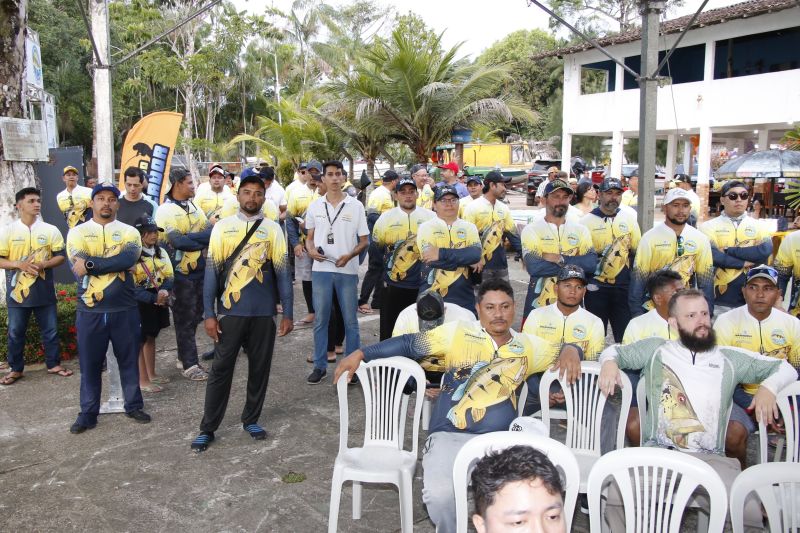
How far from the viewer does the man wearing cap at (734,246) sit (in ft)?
20.6

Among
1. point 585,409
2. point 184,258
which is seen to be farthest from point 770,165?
point 184,258

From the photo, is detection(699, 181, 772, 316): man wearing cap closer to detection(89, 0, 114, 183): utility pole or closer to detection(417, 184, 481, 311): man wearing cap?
detection(417, 184, 481, 311): man wearing cap

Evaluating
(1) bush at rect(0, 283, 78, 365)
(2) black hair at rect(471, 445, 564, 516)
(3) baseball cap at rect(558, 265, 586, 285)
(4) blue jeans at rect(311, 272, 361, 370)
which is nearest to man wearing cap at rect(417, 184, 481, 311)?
(4) blue jeans at rect(311, 272, 361, 370)

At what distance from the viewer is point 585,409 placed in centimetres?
407

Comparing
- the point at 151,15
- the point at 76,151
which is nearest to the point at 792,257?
the point at 76,151

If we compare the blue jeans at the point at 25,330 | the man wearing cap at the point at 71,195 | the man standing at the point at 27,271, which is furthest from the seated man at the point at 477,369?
the man wearing cap at the point at 71,195

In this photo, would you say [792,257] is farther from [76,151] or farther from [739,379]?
[76,151]

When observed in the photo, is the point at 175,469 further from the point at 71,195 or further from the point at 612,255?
the point at 71,195

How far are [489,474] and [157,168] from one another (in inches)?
343

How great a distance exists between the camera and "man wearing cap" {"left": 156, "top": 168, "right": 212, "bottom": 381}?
6.70m

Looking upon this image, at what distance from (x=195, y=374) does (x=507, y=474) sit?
17.4 feet

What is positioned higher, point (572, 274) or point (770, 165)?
point (770, 165)

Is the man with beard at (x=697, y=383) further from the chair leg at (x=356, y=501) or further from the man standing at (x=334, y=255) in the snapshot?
the man standing at (x=334, y=255)

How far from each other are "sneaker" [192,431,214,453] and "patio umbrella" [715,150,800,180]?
1234cm
